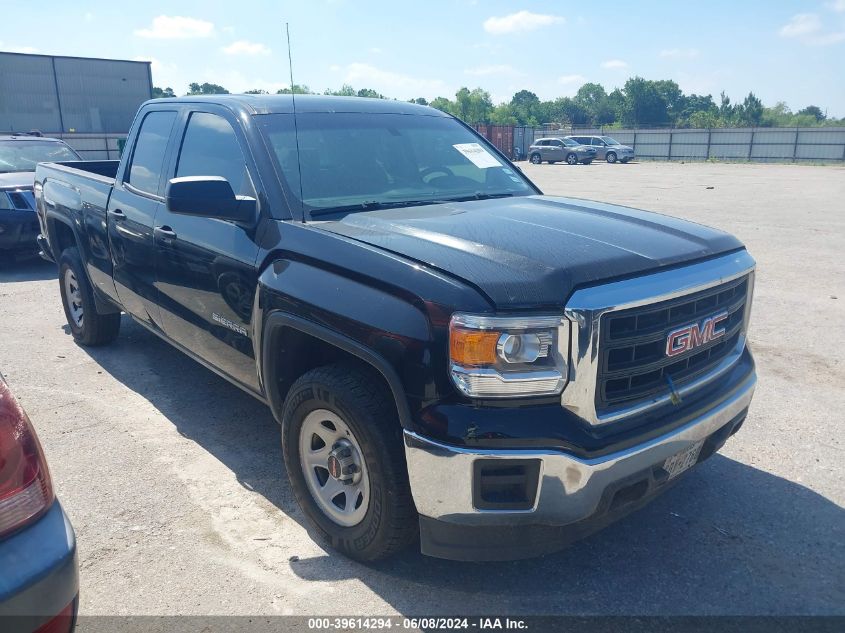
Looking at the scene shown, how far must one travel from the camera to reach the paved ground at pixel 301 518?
9.00ft

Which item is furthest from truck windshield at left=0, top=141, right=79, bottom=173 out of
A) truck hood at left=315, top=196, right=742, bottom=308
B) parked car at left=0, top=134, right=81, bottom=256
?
truck hood at left=315, top=196, right=742, bottom=308

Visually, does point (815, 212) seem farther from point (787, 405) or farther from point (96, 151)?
point (96, 151)

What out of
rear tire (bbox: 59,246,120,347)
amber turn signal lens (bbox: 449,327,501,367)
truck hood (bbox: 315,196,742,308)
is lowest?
rear tire (bbox: 59,246,120,347)

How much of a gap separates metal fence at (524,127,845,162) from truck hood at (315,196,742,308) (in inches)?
1896

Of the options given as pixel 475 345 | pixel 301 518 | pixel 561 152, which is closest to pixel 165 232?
pixel 301 518

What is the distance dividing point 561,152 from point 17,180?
35.5 meters

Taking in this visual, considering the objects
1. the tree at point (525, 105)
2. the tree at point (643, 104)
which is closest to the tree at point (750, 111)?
the tree at point (643, 104)

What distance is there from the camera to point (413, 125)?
413 cm

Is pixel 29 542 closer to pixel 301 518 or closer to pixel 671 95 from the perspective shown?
pixel 301 518

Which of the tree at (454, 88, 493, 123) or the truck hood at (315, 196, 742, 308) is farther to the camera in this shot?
the tree at (454, 88, 493, 123)

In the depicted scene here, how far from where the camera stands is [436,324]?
235 cm

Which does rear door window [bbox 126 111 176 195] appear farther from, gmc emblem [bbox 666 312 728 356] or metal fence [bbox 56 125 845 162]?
metal fence [bbox 56 125 845 162]

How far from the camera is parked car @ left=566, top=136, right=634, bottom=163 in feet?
138

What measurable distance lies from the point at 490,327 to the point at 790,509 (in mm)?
2118
